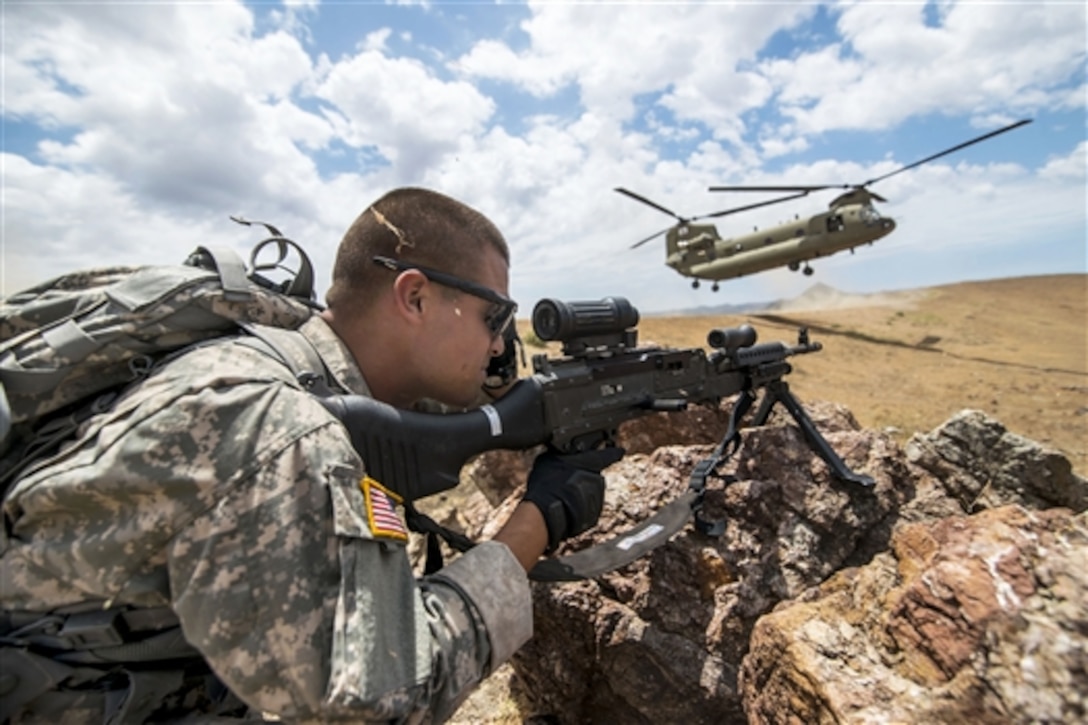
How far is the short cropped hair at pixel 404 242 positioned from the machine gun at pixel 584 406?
0.61m

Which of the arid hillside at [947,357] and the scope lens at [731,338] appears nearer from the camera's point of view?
the scope lens at [731,338]

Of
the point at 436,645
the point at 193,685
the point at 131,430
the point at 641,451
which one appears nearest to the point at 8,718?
the point at 193,685

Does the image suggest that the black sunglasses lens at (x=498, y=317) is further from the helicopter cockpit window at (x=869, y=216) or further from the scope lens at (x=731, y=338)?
the helicopter cockpit window at (x=869, y=216)

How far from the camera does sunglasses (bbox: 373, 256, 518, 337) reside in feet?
8.73

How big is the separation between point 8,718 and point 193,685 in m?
0.51

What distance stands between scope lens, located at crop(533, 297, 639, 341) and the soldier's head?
20.2 inches

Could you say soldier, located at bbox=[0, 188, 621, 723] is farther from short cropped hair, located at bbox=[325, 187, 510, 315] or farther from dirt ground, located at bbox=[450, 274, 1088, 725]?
dirt ground, located at bbox=[450, 274, 1088, 725]

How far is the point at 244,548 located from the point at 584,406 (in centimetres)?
219

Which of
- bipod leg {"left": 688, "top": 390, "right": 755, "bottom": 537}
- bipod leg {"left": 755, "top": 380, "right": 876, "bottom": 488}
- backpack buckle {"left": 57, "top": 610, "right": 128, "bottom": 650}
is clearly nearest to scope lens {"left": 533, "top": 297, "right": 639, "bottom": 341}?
bipod leg {"left": 688, "top": 390, "right": 755, "bottom": 537}

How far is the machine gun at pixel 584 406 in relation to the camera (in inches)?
99.4

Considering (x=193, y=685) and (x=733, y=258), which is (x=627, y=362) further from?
(x=733, y=258)

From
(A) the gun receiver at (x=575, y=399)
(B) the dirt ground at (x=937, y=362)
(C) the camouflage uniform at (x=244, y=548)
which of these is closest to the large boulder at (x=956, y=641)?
(C) the camouflage uniform at (x=244, y=548)

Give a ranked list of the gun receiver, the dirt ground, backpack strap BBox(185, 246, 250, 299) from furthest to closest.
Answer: the dirt ground → the gun receiver → backpack strap BBox(185, 246, 250, 299)

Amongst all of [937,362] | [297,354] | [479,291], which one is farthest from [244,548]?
[937,362]
